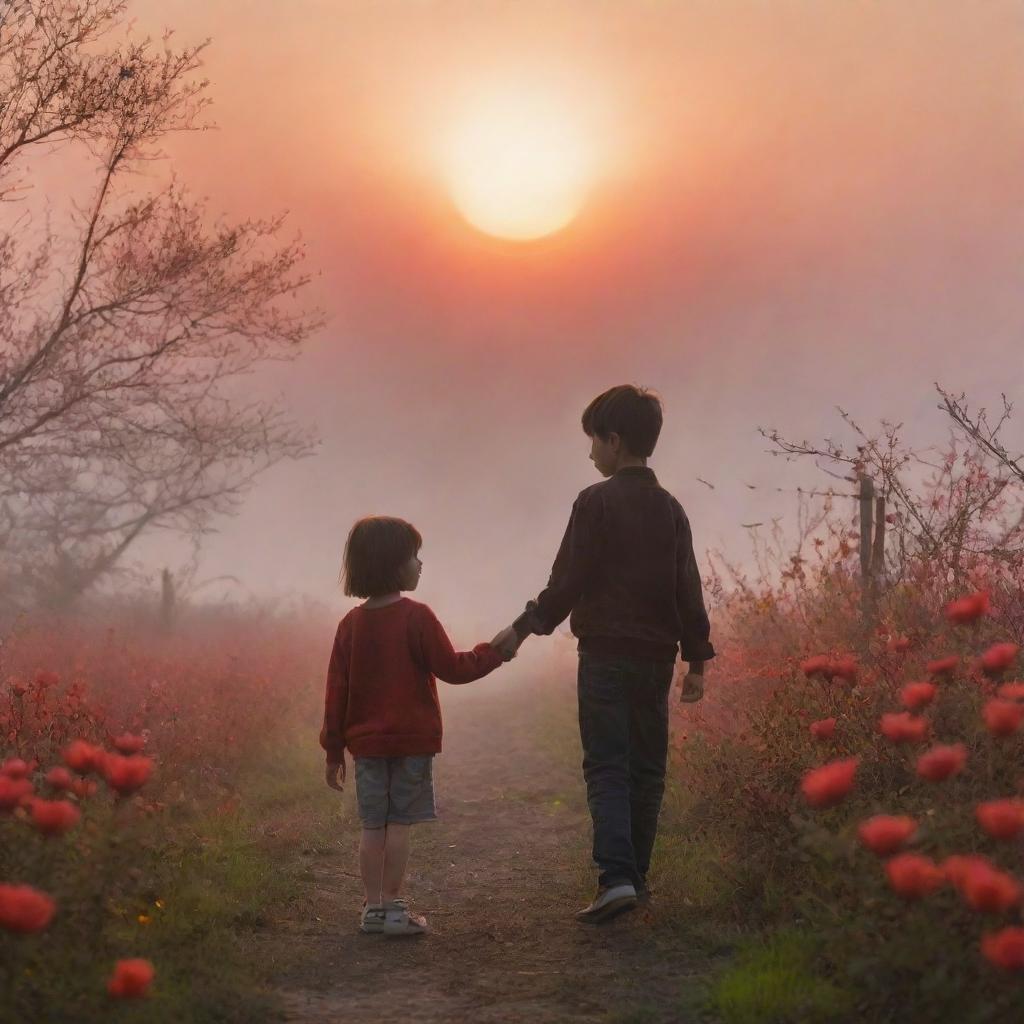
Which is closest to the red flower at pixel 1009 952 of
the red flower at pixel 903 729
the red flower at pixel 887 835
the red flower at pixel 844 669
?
the red flower at pixel 887 835

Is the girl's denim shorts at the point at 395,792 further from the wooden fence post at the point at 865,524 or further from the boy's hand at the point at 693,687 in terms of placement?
the wooden fence post at the point at 865,524

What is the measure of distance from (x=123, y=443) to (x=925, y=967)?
337 inches

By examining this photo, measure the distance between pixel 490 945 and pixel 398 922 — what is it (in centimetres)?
41

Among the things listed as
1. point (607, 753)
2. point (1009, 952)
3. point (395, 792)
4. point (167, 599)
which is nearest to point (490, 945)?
point (395, 792)

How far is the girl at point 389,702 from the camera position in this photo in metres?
4.91

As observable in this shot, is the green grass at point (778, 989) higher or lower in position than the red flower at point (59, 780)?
lower

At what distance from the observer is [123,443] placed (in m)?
10.1

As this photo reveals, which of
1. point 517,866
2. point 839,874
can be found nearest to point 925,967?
point 839,874

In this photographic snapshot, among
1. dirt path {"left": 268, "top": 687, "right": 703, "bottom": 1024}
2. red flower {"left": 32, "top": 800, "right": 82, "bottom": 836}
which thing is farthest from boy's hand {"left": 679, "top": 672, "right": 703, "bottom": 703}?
Result: red flower {"left": 32, "top": 800, "right": 82, "bottom": 836}

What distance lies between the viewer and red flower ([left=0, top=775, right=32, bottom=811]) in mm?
3426

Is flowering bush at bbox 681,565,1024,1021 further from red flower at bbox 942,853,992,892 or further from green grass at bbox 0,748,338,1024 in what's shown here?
green grass at bbox 0,748,338,1024

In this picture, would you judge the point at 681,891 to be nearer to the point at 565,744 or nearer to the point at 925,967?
the point at 925,967

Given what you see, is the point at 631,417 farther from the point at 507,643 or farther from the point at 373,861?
the point at 373,861

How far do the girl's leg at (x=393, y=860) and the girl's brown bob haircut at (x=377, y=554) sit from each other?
1.02 meters
